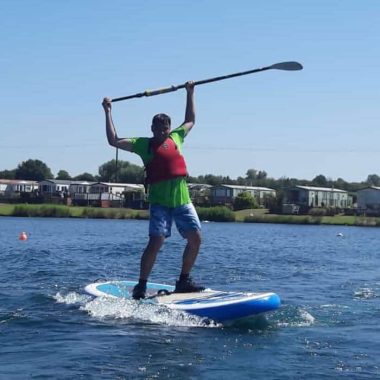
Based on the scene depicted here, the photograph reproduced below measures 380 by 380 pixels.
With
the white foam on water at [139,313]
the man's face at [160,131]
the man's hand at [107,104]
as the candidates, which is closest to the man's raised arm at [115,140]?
the man's hand at [107,104]

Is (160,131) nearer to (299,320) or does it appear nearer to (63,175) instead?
(299,320)

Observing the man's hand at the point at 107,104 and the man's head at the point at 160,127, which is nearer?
the man's head at the point at 160,127

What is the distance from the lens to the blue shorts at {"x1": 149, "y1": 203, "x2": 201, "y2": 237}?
10.5m

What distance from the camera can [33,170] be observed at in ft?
518

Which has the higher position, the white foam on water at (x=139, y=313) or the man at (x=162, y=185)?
the man at (x=162, y=185)

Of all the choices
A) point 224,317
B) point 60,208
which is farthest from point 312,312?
point 60,208

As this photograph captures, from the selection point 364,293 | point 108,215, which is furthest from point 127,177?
point 364,293

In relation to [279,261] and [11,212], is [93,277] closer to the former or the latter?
[279,261]

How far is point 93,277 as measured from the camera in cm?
1574

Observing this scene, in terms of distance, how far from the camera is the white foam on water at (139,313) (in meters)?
9.72

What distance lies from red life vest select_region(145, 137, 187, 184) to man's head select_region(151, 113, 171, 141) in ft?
0.29

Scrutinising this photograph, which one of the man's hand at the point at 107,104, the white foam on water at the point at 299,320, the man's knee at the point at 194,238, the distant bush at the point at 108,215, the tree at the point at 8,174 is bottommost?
the white foam on water at the point at 299,320

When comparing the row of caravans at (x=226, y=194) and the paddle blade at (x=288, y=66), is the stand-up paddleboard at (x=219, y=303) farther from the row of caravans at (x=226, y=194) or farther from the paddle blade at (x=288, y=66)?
the row of caravans at (x=226, y=194)

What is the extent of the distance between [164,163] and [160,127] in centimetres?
49
